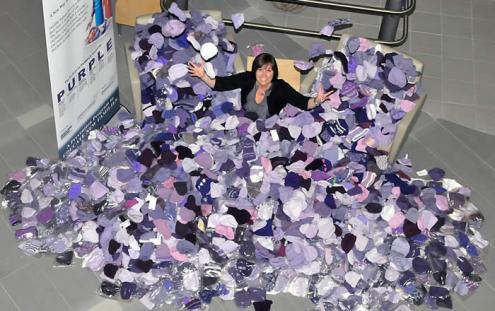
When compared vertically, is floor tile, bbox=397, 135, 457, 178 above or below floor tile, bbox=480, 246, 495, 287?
above

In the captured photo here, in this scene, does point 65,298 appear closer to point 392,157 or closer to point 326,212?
point 326,212

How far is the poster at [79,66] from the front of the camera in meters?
4.24

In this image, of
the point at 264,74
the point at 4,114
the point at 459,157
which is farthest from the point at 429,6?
the point at 4,114

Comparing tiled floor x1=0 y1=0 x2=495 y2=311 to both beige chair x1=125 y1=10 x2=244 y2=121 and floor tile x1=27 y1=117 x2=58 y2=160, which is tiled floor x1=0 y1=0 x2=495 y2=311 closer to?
floor tile x1=27 y1=117 x2=58 y2=160

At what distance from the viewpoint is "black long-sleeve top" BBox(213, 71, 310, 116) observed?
199 inches

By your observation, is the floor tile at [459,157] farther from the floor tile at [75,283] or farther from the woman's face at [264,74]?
the floor tile at [75,283]

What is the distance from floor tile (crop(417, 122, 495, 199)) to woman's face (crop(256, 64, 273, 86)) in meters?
1.36

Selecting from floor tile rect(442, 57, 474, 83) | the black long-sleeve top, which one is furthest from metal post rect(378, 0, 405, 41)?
floor tile rect(442, 57, 474, 83)

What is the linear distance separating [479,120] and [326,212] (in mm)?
1847

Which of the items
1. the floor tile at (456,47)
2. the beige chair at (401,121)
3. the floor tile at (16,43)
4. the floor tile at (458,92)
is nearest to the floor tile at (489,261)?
the beige chair at (401,121)

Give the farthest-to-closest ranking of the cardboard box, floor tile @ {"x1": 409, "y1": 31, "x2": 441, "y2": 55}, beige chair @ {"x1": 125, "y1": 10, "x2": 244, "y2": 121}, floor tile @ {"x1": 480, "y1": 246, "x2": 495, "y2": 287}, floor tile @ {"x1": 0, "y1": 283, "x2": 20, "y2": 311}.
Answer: floor tile @ {"x1": 409, "y1": 31, "x2": 441, "y2": 55}, the cardboard box, beige chair @ {"x1": 125, "y1": 10, "x2": 244, "y2": 121}, floor tile @ {"x1": 480, "y1": 246, "x2": 495, "y2": 287}, floor tile @ {"x1": 0, "y1": 283, "x2": 20, "y2": 311}

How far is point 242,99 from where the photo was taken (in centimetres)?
515

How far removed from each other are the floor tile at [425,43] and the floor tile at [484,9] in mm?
576

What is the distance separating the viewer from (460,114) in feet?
19.1
